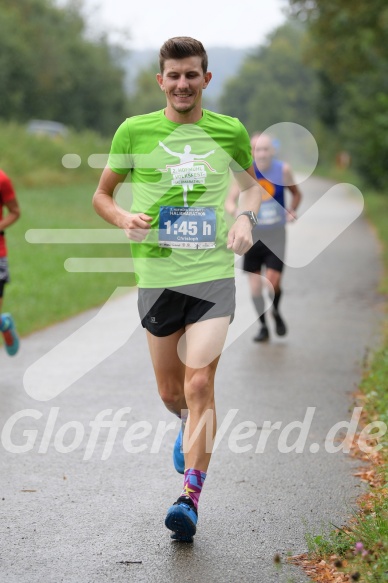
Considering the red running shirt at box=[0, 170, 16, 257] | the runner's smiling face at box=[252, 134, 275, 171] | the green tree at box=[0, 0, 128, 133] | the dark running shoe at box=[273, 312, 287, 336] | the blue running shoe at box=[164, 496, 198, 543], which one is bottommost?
the green tree at box=[0, 0, 128, 133]

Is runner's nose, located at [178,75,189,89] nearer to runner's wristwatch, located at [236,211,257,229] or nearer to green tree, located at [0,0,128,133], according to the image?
runner's wristwatch, located at [236,211,257,229]

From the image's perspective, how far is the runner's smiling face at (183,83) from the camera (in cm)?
505

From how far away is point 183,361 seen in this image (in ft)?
17.6

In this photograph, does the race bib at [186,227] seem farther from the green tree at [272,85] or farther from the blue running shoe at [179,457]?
the green tree at [272,85]

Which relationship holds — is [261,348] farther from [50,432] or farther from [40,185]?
[40,185]

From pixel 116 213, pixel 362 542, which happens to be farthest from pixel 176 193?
pixel 362 542

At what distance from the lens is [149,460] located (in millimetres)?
6488

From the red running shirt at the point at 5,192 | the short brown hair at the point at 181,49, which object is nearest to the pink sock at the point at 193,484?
the short brown hair at the point at 181,49

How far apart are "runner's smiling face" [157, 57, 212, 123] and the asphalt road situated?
1.99 metres

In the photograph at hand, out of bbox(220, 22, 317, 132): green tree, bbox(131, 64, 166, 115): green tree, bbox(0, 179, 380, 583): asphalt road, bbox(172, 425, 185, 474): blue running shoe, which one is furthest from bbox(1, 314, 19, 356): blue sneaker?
bbox(220, 22, 317, 132): green tree

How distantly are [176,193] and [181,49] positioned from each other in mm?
669

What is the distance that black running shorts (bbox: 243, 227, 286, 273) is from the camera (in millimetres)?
11188

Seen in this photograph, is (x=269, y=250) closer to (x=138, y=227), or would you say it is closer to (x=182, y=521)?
(x=138, y=227)

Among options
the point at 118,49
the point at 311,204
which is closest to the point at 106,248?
the point at 311,204
